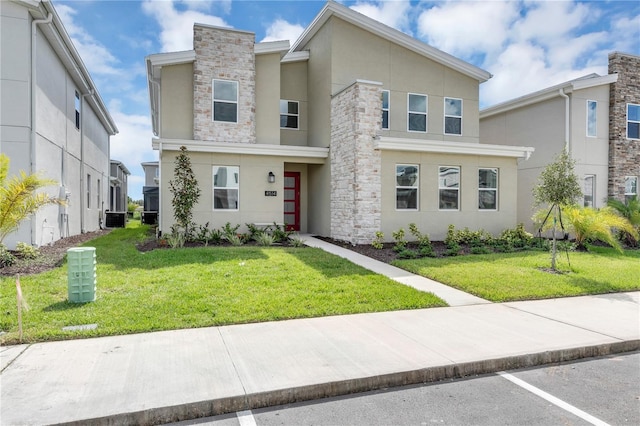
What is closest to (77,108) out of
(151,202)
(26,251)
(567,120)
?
(26,251)

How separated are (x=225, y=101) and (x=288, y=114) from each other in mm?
2959

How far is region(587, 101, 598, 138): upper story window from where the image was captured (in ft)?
55.9

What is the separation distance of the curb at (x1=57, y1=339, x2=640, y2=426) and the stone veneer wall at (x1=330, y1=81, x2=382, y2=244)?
27.6 feet

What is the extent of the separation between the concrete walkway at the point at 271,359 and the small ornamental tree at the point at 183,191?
793 centimetres

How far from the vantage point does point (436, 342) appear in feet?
16.7

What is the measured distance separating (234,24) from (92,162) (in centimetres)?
959

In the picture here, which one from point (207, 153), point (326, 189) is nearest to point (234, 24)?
point (207, 153)

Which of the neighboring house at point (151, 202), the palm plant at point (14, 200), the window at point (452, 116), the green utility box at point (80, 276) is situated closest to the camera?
the green utility box at point (80, 276)

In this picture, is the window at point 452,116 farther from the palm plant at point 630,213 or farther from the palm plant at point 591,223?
the palm plant at point 630,213

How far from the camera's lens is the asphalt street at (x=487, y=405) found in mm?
3461

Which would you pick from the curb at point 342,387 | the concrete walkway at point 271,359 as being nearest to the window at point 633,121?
the concrete walkway at point 271,359

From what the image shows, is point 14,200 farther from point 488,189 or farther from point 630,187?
point 630,187

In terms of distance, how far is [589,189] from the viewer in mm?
17406

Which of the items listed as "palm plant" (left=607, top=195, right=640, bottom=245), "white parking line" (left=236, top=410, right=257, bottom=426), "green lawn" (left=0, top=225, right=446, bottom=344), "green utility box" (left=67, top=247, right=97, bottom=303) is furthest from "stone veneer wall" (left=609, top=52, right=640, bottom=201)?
"green utility box" (left=67, top=247, right=97, bottom=303)
